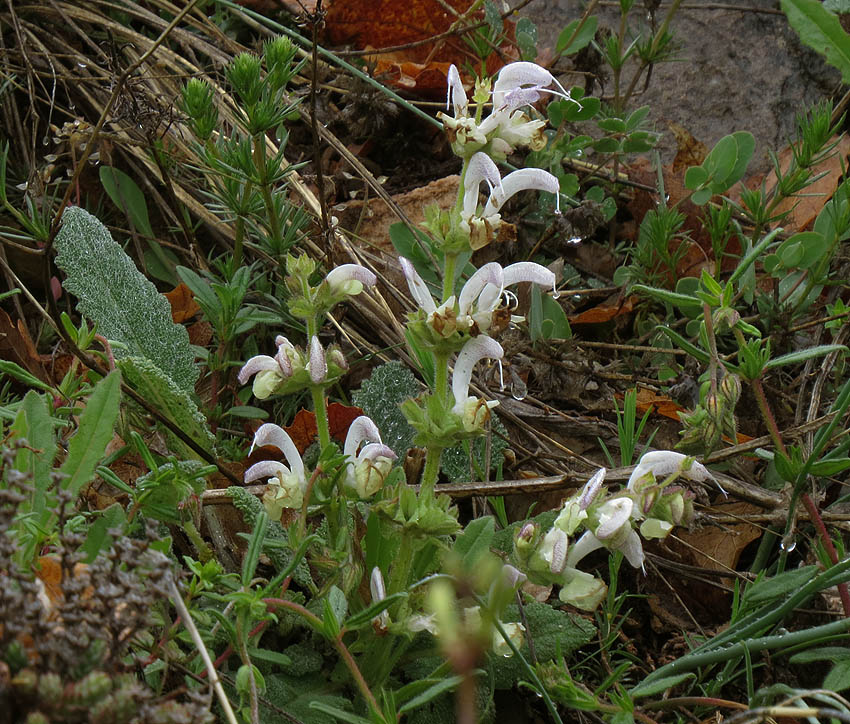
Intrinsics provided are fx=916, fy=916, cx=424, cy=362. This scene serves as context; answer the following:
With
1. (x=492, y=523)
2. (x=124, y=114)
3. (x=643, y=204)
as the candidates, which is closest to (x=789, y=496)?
(x=492, y=523)

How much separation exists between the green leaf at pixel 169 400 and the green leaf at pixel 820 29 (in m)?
1.27

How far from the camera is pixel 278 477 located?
1455 mm

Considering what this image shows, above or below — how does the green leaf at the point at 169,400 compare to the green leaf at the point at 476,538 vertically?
above

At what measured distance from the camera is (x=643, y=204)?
274 centimetres

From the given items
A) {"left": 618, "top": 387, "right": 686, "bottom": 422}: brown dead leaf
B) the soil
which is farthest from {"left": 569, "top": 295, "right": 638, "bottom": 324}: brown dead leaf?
the soil

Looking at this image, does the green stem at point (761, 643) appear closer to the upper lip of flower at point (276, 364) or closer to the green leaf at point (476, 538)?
the green leaf at point (476, 538)

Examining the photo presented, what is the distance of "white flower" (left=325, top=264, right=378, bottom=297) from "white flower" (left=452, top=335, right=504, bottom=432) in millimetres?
192

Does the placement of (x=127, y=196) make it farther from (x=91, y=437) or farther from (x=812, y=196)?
(x=812, y=196)

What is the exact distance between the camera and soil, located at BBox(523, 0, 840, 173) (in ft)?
10.2

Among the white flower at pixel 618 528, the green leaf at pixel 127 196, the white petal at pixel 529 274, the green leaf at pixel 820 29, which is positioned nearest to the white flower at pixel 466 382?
the white petal at pixel 529 274

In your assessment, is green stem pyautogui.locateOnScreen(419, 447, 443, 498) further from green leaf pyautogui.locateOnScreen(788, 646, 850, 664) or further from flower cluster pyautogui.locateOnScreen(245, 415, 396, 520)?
green leaf pyautogui.locateOnScreen(788, 646, 850, 664)

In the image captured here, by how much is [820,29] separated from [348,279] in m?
0.97

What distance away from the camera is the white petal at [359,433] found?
4.85 ft

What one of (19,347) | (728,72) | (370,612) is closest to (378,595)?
(370,612)
